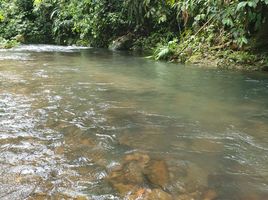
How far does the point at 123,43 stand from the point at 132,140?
10.5 m

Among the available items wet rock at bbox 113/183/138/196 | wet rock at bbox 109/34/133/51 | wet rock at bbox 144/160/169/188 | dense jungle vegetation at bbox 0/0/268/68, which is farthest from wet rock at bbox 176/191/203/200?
wet rock at bbox 109/34/133/51

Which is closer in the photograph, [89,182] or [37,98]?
[89,182]

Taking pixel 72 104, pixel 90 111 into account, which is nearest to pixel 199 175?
pixel 90 111

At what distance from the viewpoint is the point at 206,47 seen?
27.3ft

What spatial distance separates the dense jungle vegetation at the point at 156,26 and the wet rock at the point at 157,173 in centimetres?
384

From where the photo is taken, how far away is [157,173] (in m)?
2.23

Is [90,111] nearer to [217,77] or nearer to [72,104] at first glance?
[72,104]

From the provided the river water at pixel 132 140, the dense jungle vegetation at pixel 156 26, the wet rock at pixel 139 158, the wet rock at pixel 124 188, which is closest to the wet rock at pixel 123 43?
the dense jungle vegetation at pixel 156 26

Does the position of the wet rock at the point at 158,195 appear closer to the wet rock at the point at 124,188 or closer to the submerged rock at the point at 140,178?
the submerged rock at the point at 140,178

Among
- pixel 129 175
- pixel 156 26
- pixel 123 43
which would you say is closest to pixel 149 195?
pixel 129 175

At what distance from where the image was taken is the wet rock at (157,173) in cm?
211

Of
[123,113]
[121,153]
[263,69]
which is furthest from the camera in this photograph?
[263,69]

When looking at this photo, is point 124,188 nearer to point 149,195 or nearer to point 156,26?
point 149,195

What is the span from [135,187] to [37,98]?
8.14 ft
